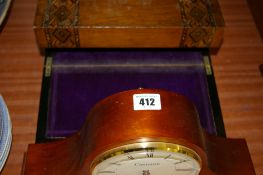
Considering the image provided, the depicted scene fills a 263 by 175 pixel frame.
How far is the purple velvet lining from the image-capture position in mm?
890

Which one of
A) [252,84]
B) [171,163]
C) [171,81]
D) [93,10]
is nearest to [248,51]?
[252,84]

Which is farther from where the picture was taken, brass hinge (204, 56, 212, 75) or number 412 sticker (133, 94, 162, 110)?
brass hinge (204, 56, 212, 75)

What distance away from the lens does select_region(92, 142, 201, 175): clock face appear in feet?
1.68

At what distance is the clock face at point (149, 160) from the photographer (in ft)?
1.68

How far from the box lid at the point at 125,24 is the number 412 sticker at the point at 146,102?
361mm

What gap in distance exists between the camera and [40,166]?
70cm

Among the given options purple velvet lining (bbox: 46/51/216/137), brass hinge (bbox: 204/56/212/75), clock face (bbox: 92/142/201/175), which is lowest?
purple velvet lining (bbox: 46/51/216/137)

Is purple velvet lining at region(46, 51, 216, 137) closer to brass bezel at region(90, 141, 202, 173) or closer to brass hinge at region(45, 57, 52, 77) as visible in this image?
brass hinge at region(45, 57, 52, 77)

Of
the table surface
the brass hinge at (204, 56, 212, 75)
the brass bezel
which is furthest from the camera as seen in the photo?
the brass hinge at (204, 56, 212, 75)

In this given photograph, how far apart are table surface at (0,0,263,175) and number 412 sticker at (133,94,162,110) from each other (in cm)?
39

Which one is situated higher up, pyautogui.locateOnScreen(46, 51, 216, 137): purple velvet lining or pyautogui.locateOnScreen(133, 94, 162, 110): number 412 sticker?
pyautogui.locateOnScreen(133, 94, 162, 110): number 412 sticker

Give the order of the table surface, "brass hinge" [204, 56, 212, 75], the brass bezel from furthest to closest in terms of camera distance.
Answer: "brass hinge" [204, 56, 212, 75], the table surface, the brass bezel

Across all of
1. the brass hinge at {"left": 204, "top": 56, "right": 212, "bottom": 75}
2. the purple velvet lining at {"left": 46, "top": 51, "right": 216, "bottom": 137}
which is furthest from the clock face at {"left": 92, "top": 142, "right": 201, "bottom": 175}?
the brass hinge at {"left": 204, "top": 56, "right": 212, "bottom": 75}

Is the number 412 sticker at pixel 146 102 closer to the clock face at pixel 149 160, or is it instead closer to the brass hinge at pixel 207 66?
the clock face at pixel 149 160
